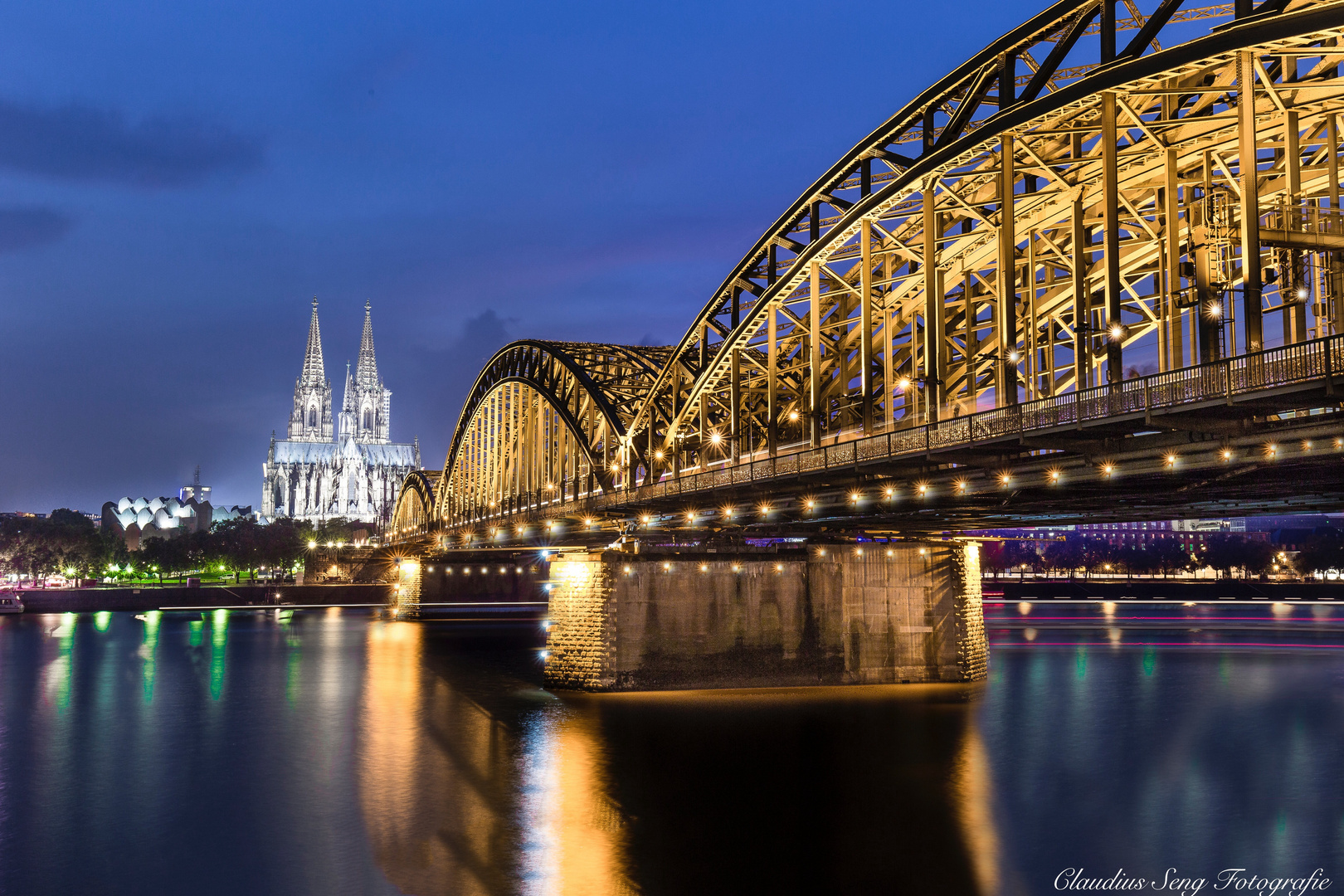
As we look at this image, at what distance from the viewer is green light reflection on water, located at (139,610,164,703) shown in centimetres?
6312

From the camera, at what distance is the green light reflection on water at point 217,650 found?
6328cm

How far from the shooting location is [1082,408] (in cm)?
2950

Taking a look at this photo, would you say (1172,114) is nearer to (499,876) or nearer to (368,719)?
(499,876)

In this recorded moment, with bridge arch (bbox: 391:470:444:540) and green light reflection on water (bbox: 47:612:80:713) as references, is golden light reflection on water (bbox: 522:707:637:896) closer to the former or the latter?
green light reflection on water (bbox: 47:612:80:713)

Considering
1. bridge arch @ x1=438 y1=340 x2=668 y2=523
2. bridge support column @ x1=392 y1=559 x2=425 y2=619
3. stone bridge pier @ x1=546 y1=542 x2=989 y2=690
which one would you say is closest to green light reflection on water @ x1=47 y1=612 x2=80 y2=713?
stone bridge pier @ x1=546 y1=542 x2=989 y2=690

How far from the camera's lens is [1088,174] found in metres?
40.8

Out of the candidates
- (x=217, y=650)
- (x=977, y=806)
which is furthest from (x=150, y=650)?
(x=977, y=806)

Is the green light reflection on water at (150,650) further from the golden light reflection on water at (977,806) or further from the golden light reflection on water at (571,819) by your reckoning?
the golden light reflection on water at (977,806)

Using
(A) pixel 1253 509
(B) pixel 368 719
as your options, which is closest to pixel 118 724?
(B) pixel 368 719

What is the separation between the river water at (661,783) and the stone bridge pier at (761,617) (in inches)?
54.0

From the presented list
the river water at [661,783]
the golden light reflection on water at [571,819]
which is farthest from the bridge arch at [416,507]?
the golden light reflection on water at [571,819]

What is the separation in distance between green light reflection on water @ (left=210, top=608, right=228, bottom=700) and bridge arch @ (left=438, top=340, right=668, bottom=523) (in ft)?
80.6

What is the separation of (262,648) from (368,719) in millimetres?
38544

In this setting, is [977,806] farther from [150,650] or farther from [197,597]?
[197,597]
